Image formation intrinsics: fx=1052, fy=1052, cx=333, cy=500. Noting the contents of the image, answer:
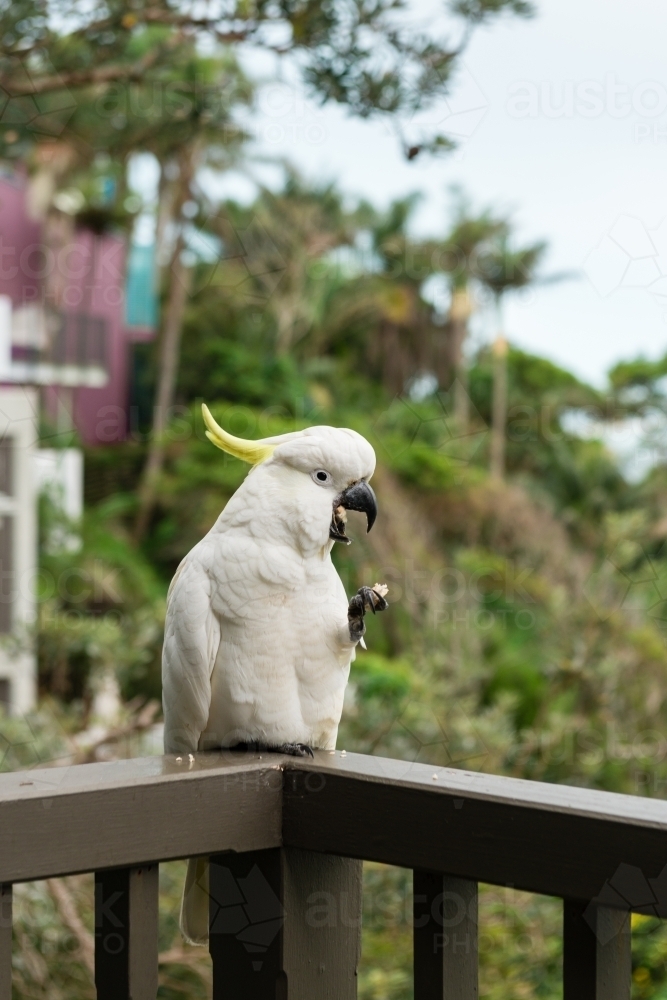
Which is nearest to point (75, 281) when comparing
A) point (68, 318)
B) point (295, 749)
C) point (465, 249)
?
point (68, 318)

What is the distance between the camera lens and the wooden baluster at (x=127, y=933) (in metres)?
0.75

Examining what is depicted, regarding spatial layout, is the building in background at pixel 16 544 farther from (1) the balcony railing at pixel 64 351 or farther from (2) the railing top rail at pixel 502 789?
(2) the railing top rail at pixel 502 789

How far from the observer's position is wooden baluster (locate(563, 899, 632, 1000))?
2.15 feet

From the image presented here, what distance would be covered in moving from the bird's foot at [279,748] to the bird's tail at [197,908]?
12 centimetres

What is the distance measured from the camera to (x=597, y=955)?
659 millimetres

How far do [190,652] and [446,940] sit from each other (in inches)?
15.5

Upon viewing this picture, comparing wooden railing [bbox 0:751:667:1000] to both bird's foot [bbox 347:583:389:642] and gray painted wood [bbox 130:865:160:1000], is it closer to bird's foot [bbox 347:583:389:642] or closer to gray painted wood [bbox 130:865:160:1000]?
gray painted wood [bbox 130:865:160:1000]

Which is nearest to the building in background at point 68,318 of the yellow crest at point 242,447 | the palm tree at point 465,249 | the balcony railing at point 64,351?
the balcony railing at point 64,351

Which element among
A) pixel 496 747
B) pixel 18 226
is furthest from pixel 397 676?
pixel 18 226

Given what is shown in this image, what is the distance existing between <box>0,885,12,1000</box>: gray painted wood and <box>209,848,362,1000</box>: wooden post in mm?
177

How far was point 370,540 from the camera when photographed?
559 centimetres

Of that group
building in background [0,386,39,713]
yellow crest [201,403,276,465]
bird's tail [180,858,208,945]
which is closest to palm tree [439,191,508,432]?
building in background [0,386,39,713]

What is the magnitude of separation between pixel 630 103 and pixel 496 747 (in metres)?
2.25

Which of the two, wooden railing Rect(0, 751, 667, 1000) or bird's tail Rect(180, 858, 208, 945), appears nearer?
wooden railing Rect(0, 751, 667, 1000)
